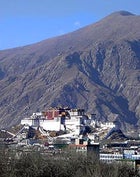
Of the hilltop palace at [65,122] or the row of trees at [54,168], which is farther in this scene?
the hilltop palace at [65,122]

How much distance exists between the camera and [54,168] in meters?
58.2

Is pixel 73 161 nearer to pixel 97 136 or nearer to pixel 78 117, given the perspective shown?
pixel 97 136

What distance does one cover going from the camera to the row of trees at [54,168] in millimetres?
53219

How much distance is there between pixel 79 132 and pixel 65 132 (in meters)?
5.32

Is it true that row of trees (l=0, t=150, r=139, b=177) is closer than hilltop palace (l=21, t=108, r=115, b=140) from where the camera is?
Yes

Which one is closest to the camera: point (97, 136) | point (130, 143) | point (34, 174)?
point (34, 174)

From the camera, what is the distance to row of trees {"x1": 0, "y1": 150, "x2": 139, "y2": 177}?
53.2 meters

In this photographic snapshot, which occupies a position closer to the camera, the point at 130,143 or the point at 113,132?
the point at 130,143

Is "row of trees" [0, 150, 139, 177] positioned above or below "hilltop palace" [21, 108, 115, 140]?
below

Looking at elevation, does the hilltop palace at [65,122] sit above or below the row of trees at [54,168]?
above

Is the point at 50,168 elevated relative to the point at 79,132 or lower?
lower

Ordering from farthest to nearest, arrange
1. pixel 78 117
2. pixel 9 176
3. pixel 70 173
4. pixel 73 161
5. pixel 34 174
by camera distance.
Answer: pixel 78 117
pixel 73 161
pixel 70 173
pixel 34 174
pixel 9 176

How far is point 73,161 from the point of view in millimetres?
63344

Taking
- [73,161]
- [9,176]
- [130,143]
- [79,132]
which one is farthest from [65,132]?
[9,176]
